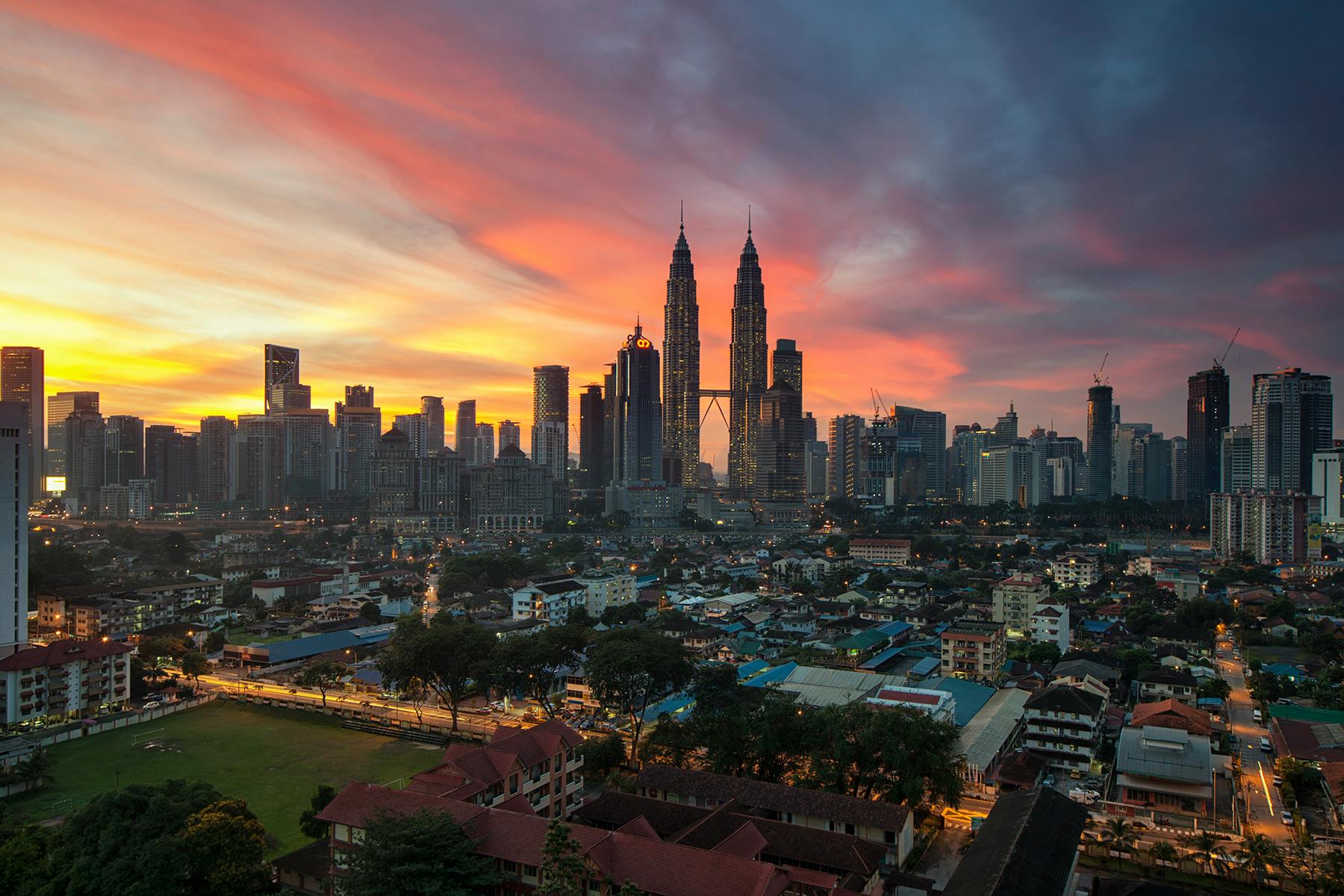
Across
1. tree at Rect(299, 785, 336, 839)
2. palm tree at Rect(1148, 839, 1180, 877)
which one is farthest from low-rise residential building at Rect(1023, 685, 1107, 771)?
tree at Rect(299, 785, 336, 839)

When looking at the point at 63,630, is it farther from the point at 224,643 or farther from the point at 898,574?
the point at 898,574

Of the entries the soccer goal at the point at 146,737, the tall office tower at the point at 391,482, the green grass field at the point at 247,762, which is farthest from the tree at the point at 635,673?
the tall office tower at the point at 391,482

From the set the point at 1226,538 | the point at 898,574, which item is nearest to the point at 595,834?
the point at 898,574

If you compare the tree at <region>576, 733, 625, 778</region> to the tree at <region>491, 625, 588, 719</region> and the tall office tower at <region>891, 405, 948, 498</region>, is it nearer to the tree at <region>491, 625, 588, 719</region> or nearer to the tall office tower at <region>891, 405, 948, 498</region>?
the tree at <region>491, 625, 588, 719</region>

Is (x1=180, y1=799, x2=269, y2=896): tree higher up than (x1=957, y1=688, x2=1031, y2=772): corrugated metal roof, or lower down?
higher up

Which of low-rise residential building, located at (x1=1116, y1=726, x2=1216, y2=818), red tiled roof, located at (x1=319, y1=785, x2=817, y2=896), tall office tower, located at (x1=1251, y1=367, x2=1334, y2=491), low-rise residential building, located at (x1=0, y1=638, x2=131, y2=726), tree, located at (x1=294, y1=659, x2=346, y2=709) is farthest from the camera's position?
tall office tower, located at (x1=1251, y1=367, x2=1334, y2=491)

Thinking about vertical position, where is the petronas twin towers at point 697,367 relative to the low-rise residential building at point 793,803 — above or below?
above

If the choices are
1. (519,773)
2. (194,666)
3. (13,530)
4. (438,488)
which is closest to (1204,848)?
(519,773)

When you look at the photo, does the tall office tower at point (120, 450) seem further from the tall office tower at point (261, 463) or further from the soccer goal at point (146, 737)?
the soccer goal at point (146, 737)
